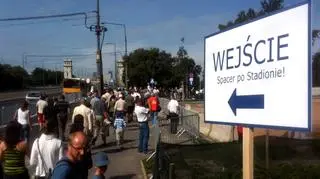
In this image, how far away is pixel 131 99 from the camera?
105 feet

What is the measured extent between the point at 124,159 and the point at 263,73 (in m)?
13.4

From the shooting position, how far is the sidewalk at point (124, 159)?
46.9 feet

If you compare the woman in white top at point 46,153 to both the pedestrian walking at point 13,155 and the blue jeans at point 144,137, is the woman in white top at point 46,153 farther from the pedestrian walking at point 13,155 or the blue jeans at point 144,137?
the blue jeans at point 144,137

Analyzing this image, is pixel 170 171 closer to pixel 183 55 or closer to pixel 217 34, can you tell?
pixel 217 34

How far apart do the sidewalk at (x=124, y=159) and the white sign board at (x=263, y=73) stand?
9.13 meters

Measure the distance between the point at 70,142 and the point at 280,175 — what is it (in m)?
6.22

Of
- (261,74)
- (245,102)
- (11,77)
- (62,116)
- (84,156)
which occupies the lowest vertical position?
(62,116)

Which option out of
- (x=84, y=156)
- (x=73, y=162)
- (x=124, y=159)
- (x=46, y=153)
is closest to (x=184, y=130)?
(x=124, y=159)

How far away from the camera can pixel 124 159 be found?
55.7 feet

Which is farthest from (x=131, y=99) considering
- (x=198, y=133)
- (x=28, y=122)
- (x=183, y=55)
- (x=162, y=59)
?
(x=162, y=59)

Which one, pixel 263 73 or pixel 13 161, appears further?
pixel 13 161

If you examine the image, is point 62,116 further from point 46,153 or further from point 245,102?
point 245,102

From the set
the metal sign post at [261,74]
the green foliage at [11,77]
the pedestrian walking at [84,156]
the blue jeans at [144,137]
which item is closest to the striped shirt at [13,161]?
the pedestrian walking at [84,156]

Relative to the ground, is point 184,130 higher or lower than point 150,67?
lower
